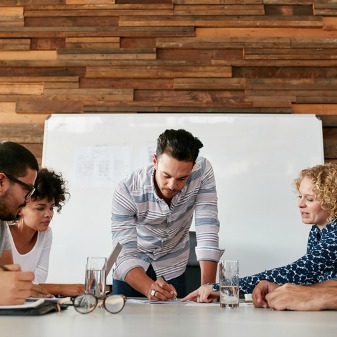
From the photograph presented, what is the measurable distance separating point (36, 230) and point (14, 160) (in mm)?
703

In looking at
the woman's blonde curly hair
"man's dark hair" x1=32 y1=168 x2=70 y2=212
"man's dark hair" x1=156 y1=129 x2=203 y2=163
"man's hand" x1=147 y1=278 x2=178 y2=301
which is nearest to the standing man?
"man's dark hair" x1=156 y1=129 x2=203 y2=163

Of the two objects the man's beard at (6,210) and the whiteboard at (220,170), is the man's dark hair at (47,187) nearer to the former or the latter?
the man's beard at (6,210)

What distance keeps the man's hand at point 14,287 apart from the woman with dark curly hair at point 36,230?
1046 mm

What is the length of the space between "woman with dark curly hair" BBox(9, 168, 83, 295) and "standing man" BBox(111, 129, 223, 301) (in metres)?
0.30

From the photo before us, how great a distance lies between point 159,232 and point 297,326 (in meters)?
1.32

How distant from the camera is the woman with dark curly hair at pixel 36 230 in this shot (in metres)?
2.34

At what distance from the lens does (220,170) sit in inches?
144

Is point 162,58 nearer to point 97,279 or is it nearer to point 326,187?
point 326,187

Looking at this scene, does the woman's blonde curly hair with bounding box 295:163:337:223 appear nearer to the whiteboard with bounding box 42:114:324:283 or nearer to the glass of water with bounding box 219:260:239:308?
the glass of water with bounding box 219:260:239:308

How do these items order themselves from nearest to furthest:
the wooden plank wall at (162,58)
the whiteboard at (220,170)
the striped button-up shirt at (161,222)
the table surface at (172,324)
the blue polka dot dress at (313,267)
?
the table surface at (172,324) < the blue polka dot dress at (313,267) < the striped button-up shirt at (161,222) < the whiteboard at (220,170) < the wooden plank wall at (162,58)

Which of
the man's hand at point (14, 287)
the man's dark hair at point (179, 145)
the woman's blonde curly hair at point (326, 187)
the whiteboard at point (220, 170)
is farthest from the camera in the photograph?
the whiteboard at point (220, 170)

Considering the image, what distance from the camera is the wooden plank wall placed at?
389 centimetres

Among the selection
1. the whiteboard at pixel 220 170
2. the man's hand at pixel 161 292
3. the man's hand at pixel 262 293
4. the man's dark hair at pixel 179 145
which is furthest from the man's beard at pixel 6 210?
the whiteboard at pixel 220 170

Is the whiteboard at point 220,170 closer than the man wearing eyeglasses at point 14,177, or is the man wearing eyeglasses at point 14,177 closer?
the man wearing eyeglasses at point 14,177
